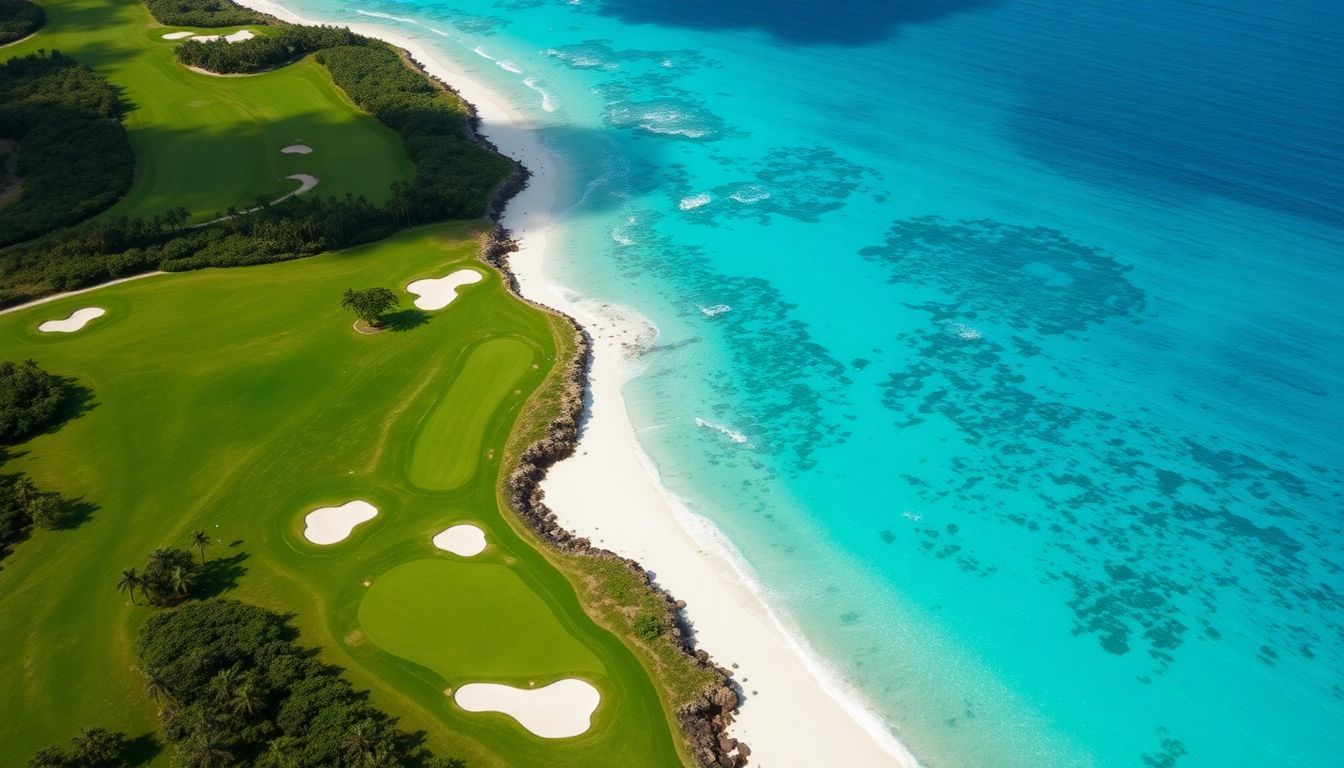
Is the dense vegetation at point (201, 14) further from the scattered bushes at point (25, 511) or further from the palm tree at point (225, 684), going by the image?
the palm tree at point (225, 684)

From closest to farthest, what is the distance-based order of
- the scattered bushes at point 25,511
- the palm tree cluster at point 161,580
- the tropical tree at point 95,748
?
1. the tropical tree at point 95,748
2. the palm tree cluster at point 161,580
3. the scattered bushes at point 25,511

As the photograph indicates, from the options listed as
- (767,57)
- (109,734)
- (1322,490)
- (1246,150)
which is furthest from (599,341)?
(1246,150)

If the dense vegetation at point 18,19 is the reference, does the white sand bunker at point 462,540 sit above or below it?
below

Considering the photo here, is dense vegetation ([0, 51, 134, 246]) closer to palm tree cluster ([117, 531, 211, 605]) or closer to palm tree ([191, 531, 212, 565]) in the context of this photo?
palm tree ([191, 531, 212, 565])

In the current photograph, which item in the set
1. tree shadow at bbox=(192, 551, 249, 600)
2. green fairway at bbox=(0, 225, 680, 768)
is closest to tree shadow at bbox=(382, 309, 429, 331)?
green fairway at bbox=(0, 225, 680, 768)

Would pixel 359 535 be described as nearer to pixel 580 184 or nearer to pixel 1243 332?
pixel 580 184

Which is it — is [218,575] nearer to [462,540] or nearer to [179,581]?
[179,581]

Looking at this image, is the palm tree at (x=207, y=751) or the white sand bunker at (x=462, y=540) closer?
the palm tree at (x=207, y=751)

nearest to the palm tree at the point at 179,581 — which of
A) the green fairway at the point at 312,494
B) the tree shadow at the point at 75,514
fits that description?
the green fairway at the point at 312,494
